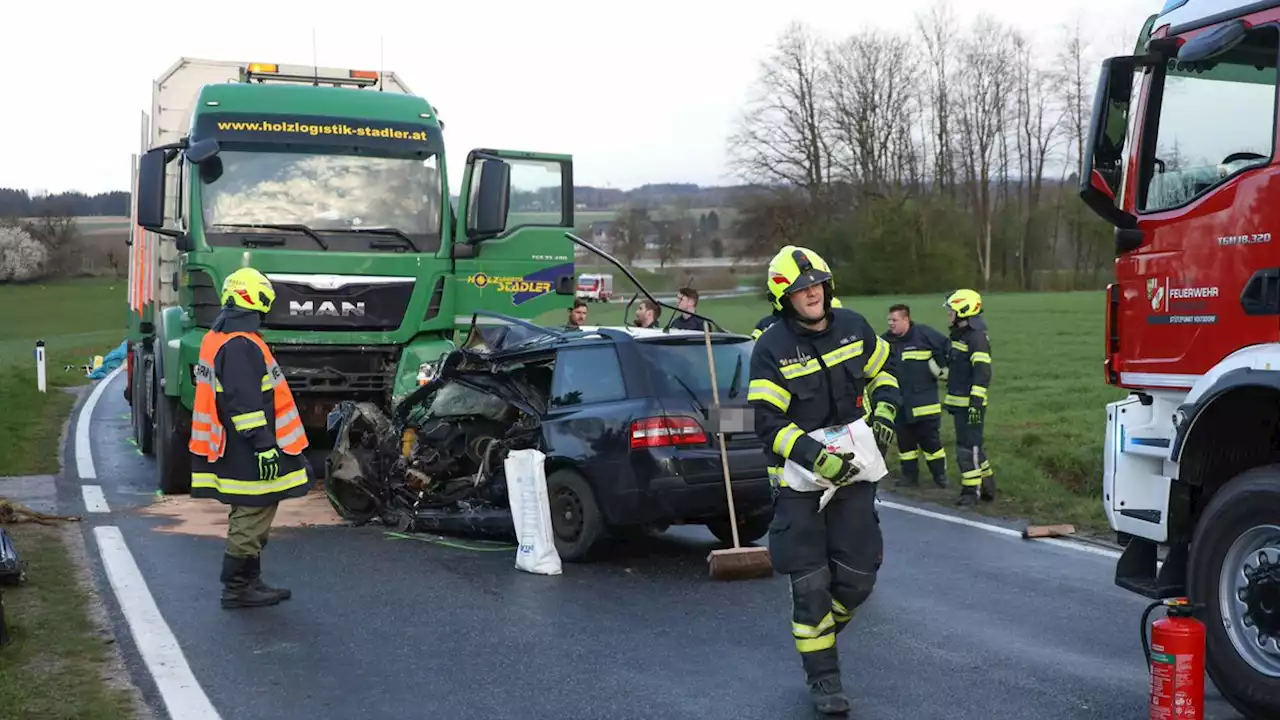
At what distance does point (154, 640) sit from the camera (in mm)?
7020

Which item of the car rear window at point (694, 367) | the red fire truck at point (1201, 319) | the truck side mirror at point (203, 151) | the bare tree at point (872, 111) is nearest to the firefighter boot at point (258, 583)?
Result: the car rear window at point (694, 367)

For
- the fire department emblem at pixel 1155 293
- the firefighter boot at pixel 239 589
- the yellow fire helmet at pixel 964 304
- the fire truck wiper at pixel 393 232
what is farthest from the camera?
the fire truck wiper at pixel 393 232

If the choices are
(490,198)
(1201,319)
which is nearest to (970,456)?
(490,198)

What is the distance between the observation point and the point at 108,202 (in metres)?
18.5

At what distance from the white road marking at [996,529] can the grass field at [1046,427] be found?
56 centimetres

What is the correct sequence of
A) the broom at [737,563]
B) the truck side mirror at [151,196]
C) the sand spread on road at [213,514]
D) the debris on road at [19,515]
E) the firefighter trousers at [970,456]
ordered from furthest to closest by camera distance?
the truck side mirror at [151,196] → the firefighter trousers at [970,456] → the sand spread on road at [213,514] → the debris on road at [19,515] → the broom at [737,563]

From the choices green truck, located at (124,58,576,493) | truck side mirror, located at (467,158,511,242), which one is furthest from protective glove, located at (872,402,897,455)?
truck side mirror, located at (467,158,511,242)

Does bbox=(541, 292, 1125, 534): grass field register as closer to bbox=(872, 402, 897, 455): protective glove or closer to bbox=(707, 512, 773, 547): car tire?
bbox=(707, 512, 773, 547): car tire

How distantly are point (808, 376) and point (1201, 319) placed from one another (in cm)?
168

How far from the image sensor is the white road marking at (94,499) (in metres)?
11.7

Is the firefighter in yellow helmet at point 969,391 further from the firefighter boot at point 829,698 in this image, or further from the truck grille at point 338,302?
the firefighter boot at point 829,698

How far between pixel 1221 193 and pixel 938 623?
2.76 m

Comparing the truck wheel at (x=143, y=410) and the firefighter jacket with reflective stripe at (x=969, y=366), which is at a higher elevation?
the firefighter jacket with reflective stripe at (x=969, y=366)

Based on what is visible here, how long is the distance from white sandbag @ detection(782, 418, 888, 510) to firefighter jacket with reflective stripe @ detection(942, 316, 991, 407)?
258 inches
